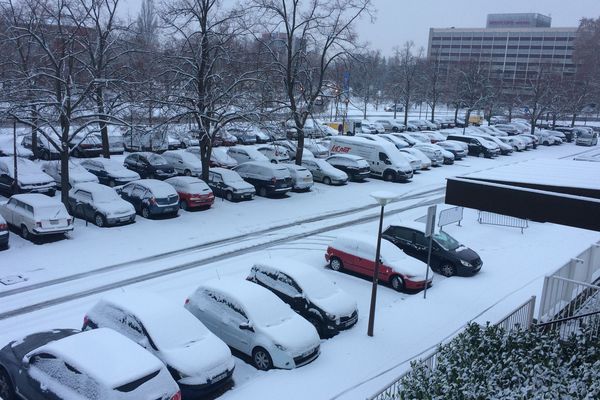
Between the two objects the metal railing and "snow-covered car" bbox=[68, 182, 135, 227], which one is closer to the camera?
"snow-covered car" bbox=[68, 182, 135, 227]

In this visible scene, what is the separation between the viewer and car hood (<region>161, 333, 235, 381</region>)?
382 inches

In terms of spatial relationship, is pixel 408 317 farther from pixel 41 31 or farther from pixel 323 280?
pixel 41 31

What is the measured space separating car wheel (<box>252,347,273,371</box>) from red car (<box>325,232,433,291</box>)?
5.76 metres

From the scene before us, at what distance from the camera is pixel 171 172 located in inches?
1136

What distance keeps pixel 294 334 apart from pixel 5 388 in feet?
17.4

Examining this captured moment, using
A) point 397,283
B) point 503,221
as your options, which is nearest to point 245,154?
point 503,221

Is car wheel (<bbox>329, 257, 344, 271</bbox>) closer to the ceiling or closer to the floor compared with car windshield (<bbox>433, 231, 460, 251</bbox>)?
closer to the floor

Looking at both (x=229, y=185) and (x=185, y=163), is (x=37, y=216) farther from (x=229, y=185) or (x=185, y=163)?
(x=185, y=163)

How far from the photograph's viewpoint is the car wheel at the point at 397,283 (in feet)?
51.2

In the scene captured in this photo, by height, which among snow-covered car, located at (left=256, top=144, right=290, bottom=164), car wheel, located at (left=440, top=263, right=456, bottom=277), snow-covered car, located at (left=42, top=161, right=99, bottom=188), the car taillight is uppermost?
snow-covered car, located at (left=256, top=144, right=290, bottom=164)

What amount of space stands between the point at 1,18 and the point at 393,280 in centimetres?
2115

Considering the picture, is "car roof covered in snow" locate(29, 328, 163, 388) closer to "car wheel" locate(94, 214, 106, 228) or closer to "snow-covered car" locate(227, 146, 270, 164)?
"car wheel" locate(94, 214, 106, 228)

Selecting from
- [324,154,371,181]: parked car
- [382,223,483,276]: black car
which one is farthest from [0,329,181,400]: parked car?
[324,154,371,181]: parked car

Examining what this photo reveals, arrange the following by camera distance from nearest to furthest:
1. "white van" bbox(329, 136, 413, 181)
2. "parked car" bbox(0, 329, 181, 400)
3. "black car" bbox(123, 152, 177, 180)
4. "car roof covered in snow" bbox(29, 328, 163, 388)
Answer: "parked car" bbox(0, 329, 181, 400)
"car roof covered in snow" bbox(29, 328, 163, 388)
"black car" bbox(123, 152, 177, 180)
"white van" bbox(329, 136, 413, 181)
